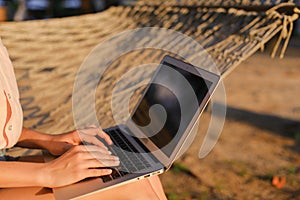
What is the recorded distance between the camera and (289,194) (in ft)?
5.46

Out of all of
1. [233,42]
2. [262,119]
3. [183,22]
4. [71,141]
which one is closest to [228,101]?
[262,119]

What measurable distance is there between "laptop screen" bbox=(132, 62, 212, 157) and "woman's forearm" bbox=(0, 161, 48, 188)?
0.27 m

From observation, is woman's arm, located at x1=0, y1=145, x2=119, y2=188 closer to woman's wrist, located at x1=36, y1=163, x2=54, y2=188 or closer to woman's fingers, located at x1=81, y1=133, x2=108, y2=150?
woman's wrist, located at x1=36, y1=163, x2=54, y2=188

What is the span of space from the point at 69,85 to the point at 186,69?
692 mm

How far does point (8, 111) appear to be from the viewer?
33.0 inches

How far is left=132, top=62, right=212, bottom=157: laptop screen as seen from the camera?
0.96m

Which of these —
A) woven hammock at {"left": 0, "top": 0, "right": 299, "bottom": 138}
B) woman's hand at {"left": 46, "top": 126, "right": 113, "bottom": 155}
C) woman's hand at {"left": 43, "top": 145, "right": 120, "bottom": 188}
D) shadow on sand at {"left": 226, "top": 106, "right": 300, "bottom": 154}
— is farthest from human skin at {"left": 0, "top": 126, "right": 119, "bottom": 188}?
shadow on sand at {"left": 226, "top": 106, "right": 300, "bottom": 154}

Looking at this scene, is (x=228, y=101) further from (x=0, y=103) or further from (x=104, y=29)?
(x=0, y=103)

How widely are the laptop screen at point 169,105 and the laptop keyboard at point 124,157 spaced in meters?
0.06

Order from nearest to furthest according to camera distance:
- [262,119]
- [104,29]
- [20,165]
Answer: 1. [20,165]
2. [104,29]
3. [262,119]

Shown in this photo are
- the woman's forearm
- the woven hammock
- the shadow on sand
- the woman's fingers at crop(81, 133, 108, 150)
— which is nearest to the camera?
the woman's forearm

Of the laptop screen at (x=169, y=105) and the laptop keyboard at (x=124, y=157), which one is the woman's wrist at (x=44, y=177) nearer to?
the laptop keyboard at (x=124, y=157)

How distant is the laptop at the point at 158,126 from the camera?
835mm

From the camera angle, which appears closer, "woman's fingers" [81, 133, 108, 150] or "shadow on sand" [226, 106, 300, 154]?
"woman's fingers" [81, 133, 108, 150]
